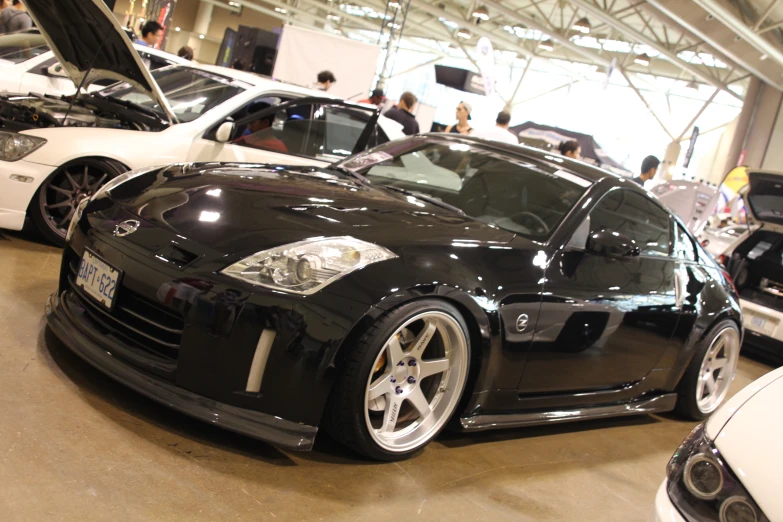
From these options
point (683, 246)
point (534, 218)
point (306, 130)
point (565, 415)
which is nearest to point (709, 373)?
point (683, 246)

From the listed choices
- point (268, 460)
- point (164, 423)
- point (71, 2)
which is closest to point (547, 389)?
point (268, 460)

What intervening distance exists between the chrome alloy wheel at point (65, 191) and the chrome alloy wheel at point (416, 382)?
267 cm

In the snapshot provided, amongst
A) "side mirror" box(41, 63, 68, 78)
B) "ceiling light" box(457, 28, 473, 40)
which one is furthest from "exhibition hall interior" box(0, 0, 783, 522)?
"ceiling light" box(457, 28, 473, 40)

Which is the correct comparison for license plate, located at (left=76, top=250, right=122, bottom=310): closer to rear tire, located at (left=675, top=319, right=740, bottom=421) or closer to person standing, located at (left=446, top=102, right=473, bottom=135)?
rear tire, located at (left=675, top=319, right=740, bottom=421)

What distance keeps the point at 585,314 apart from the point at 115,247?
194 centimetres

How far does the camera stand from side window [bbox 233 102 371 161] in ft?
18.6

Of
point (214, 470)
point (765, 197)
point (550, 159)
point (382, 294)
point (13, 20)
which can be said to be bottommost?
point (214, 470)

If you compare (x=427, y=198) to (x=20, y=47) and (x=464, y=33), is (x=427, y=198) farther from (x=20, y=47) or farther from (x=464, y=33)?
(x=464, y=33)

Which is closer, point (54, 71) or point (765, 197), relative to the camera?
point (765, 197)

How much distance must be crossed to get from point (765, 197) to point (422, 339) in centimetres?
512

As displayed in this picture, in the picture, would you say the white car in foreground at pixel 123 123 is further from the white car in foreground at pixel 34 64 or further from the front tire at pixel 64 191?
the white car in foreground at pixel 34 64

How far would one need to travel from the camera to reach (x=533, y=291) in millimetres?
3234

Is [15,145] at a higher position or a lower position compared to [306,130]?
lower

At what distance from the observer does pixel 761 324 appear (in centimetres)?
752
